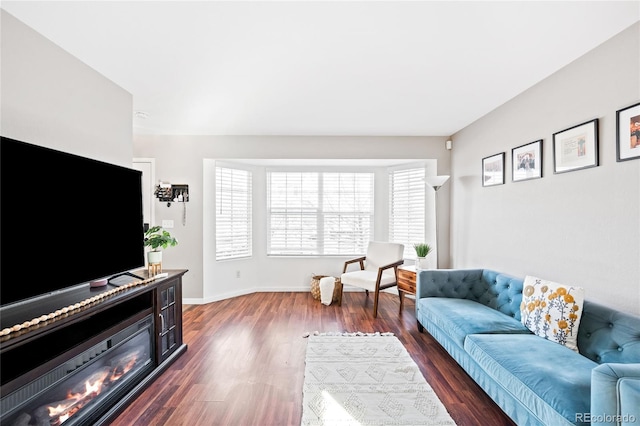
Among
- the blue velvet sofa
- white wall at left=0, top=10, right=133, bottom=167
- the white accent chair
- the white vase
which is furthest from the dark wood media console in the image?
the white vase

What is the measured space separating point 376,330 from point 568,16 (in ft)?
10.1

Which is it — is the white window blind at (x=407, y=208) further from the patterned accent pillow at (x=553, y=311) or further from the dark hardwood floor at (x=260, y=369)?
the patterned accent pillow at (x=553, y=311)

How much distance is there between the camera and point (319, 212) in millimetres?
4902

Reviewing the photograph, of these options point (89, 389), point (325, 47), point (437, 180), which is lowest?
point (89, 389)

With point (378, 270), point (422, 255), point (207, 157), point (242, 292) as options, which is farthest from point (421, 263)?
point (207, 157)

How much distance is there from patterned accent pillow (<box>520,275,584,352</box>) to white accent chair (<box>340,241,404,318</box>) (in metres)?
1.66

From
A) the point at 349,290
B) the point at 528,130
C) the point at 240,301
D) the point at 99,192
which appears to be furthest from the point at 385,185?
the point at 99,192

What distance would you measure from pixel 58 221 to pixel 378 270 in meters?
3.26

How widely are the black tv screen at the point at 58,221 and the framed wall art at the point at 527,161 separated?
11.6ft

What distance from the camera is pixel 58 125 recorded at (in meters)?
2.03

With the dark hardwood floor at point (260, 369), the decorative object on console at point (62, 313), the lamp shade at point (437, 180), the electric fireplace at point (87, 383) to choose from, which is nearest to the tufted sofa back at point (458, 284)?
the dark hardwood floor at point (260, 369)

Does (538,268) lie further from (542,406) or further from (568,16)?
(568,16)

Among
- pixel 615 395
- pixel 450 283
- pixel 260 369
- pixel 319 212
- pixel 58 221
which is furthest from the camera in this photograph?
pixel 319 212

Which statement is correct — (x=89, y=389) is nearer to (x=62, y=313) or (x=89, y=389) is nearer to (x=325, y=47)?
(x=62, y=313)
